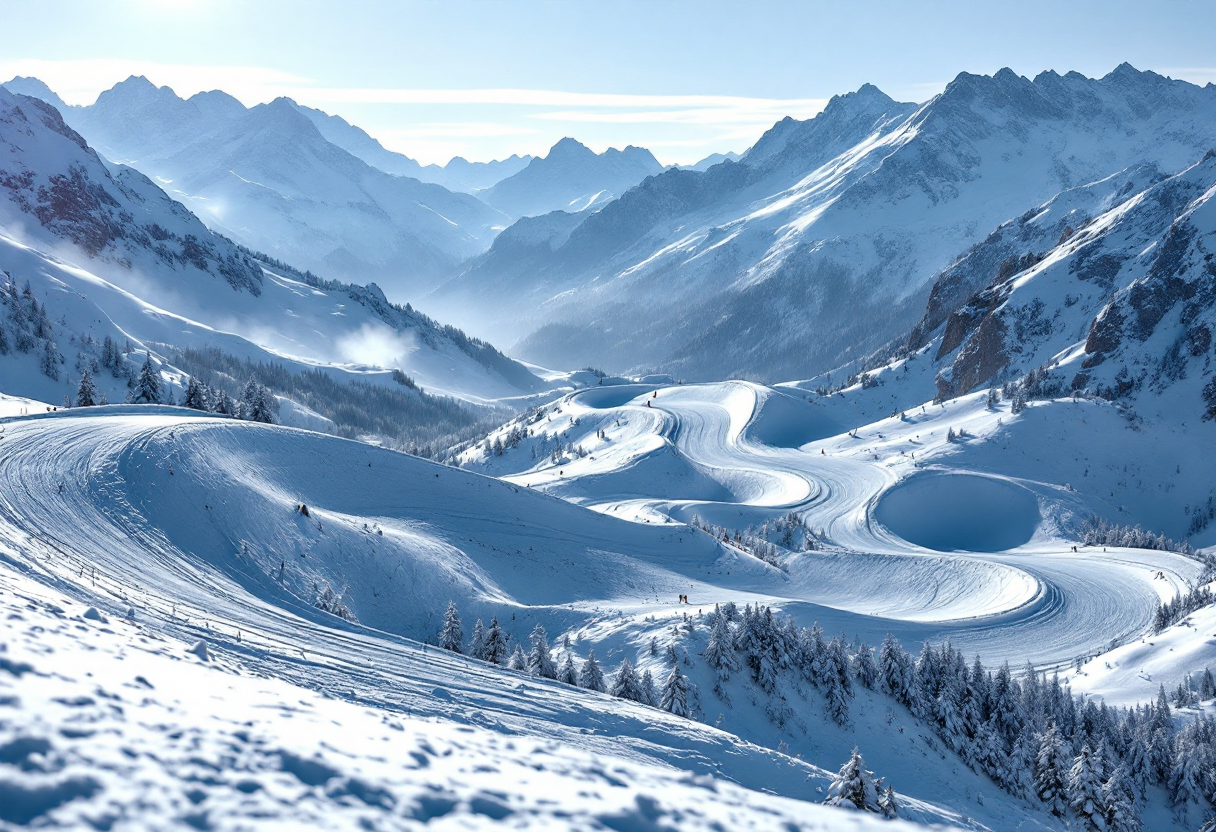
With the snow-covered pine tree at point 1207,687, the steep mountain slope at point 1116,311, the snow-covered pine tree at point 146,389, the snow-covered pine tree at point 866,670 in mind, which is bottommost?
the snow-covered pine tree at point 866,670

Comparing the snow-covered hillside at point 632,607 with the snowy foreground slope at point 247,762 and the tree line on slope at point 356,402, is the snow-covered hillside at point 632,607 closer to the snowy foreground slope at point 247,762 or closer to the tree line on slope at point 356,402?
the snowy foreground slope at point 247,762

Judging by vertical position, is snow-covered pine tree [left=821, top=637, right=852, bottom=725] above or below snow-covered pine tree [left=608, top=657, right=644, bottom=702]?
above

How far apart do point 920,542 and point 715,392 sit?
5554cm

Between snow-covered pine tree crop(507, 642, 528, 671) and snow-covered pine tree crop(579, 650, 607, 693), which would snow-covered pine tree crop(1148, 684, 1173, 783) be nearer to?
snow-covered pine tree crop(579, 650, 607, 693)

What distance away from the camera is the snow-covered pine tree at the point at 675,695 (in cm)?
2527

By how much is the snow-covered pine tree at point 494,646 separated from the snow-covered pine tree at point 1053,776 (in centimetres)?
2130

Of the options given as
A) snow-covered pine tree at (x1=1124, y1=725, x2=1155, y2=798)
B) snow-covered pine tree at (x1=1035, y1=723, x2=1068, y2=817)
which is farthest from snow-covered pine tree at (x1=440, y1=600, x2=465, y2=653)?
snow-covered pine tree at (x1=1124, y1=725, x2=1155, y2=798)

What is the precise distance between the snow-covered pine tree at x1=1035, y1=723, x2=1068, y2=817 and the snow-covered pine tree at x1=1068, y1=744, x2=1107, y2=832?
42 centimetres

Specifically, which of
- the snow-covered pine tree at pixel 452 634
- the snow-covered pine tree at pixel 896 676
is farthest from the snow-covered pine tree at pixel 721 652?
the snow-covered pine tree at pixel 452 634

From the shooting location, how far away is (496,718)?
52.4 feet

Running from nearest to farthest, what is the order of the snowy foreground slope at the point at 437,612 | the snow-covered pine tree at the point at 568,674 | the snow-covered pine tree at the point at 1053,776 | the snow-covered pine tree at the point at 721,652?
the snowy foreground slope at the point at 437,612
the snow-covered pine tree at the point at 568,674
the snow-covered pine tree at the point at 1053,776
the snow-covered pine tree at the point at 721,652

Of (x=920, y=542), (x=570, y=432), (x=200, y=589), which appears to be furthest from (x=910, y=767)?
(x=570, y=432)

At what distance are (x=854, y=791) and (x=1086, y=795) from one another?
54.4 feet

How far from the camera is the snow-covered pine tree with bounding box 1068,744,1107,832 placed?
2628cm
